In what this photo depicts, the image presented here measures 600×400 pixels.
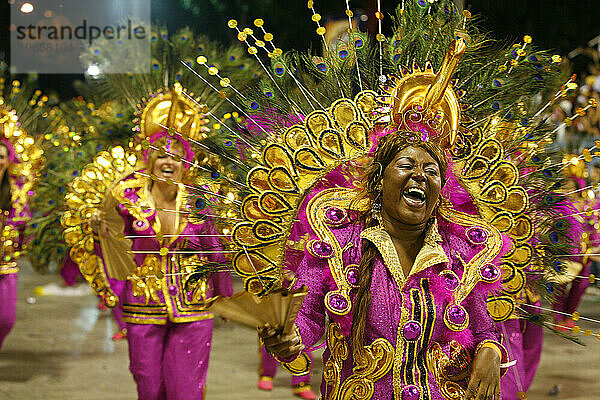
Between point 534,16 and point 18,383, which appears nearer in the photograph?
point 18,383

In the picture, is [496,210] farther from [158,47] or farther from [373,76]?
[158,47]

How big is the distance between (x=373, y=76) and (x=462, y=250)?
83cm

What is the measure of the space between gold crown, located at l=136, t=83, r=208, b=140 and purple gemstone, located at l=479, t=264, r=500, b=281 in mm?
2529

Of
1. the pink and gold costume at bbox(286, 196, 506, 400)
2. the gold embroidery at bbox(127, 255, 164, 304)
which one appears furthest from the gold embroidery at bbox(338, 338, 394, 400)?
the gold embroidery at bbox(127, 255, 164, 304)

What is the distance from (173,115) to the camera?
17.6ft

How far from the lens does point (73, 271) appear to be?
29.9ft

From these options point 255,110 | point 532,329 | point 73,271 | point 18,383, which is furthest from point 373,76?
point 73,271

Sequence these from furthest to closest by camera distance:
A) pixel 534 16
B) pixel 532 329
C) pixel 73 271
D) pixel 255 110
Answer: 1. pixel 534 16
2. pixel 73 271
3. pixel 532 329
4. pixel 255 110

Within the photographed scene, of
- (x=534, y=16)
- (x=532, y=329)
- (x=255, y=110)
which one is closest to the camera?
(x=255, y=110)

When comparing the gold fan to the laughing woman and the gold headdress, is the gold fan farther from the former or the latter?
the gold headdress

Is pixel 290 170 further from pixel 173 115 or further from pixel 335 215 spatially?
pixel 173 115

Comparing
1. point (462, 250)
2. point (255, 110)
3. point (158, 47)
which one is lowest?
point (462, 250)

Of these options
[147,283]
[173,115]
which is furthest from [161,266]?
Answer: [173,115]

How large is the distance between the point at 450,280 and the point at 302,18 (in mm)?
7139
